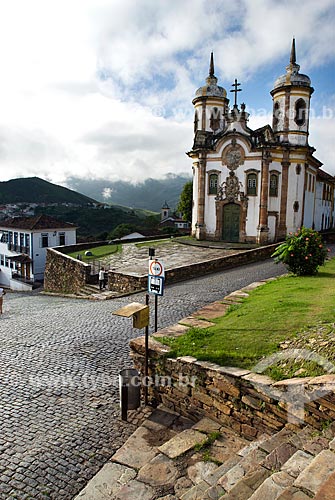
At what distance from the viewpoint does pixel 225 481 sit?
423cm

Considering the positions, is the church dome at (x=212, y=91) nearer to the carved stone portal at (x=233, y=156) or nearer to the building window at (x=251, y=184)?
the carved stone portal at (x=233, y=156)

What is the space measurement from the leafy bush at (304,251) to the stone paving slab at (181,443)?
8.57 m

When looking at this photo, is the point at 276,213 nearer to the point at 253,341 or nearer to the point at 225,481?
the point at 253,341

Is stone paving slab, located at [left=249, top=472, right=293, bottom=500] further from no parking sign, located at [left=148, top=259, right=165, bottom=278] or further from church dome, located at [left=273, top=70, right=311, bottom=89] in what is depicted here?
church dome, located at [left=273, top=70, right=311, bottom=89]

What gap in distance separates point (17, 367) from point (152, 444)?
3.91 m

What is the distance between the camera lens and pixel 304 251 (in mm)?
13180

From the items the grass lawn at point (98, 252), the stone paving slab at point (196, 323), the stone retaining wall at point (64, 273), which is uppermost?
the stone paving slab at point (196, 323)

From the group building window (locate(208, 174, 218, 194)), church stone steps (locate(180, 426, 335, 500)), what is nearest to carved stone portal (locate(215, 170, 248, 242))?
building window (locate(208, 174, 218, 194))

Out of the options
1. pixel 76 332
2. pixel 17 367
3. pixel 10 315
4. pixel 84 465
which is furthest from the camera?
pixel 10 315

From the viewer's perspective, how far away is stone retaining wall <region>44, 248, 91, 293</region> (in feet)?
67.7

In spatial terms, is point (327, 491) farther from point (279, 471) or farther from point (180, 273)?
point (180, 273)

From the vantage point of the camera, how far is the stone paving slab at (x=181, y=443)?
537 cm

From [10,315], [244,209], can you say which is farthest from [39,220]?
[10,315]

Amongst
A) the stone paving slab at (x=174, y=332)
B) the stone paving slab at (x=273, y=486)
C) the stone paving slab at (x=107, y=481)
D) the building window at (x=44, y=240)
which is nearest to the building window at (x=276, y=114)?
the building window at (x=44, y=240)
